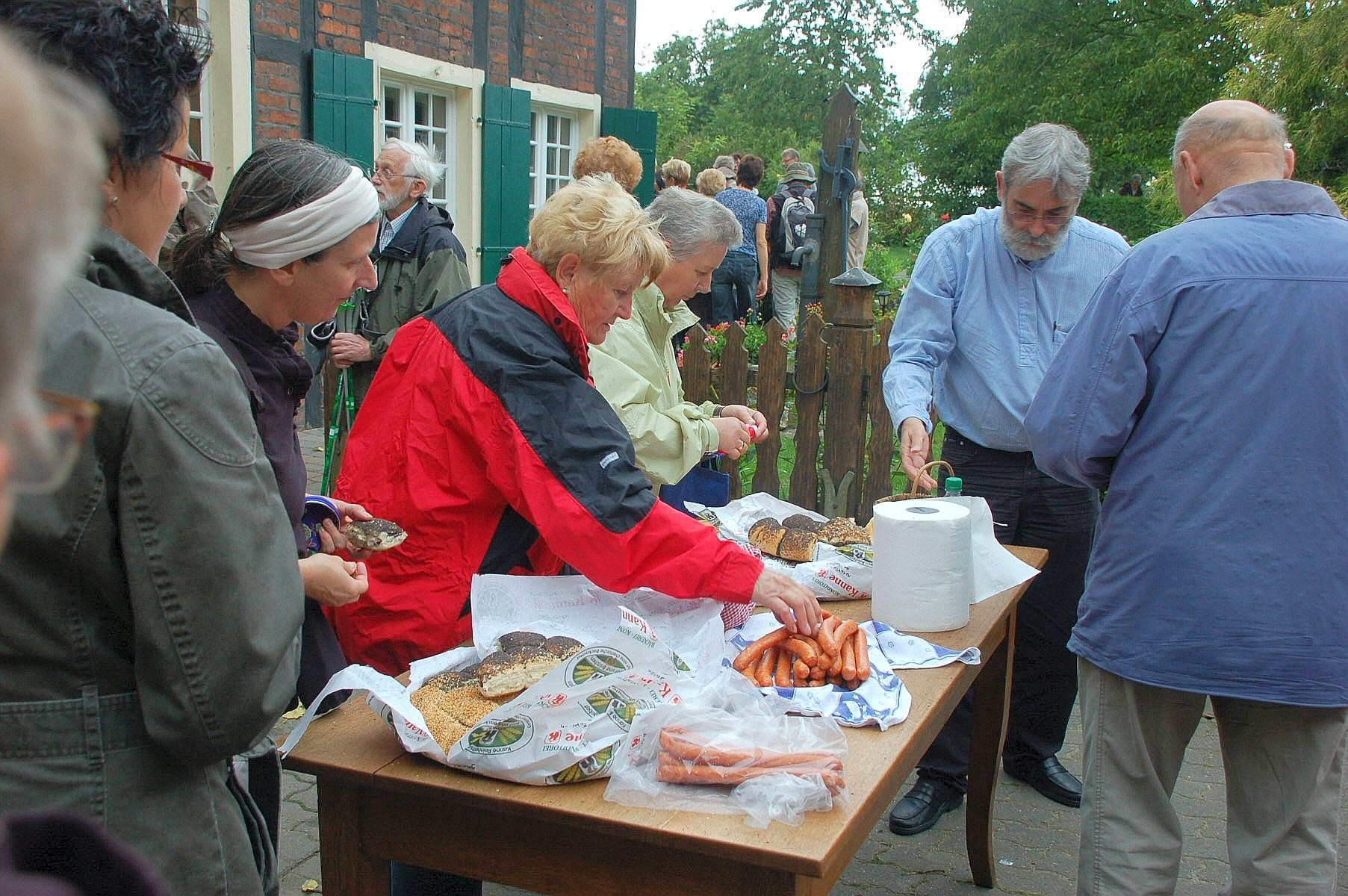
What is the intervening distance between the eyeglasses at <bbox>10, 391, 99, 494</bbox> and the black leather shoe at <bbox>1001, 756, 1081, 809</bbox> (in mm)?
4040

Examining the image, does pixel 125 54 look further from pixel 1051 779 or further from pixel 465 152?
pixel 465 152

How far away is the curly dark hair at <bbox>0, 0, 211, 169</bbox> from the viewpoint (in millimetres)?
1343

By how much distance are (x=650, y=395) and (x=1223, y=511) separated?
1.71 meters

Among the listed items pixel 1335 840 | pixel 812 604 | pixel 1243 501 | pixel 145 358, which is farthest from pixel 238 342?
pixel 1335 840

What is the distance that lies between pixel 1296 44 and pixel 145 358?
1346cm

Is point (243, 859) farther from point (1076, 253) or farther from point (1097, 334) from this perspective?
point (1076, 253)

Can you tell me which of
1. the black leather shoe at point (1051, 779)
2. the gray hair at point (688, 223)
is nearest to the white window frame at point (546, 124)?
the gray hair at point (688, 223)

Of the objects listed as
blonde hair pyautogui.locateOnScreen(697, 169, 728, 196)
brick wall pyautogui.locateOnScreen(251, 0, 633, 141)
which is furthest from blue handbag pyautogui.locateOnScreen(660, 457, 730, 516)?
blonde hair pyautogui.locateOnScreen(697, 169, 728, 196)

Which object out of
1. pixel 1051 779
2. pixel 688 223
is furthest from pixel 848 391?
pixel 688 223

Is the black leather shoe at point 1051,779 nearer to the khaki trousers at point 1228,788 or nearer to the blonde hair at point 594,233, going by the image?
the khaki trousers at point 1228,788

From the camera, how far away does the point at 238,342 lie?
2.10 metres

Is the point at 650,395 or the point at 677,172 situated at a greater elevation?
the point at 677,172

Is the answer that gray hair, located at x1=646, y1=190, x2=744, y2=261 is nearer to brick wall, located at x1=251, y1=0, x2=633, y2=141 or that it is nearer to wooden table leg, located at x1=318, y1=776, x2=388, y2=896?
wooden table leg, located at x1=318, y1=776, x2=388, y2=896

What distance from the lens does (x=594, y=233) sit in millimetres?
2422
